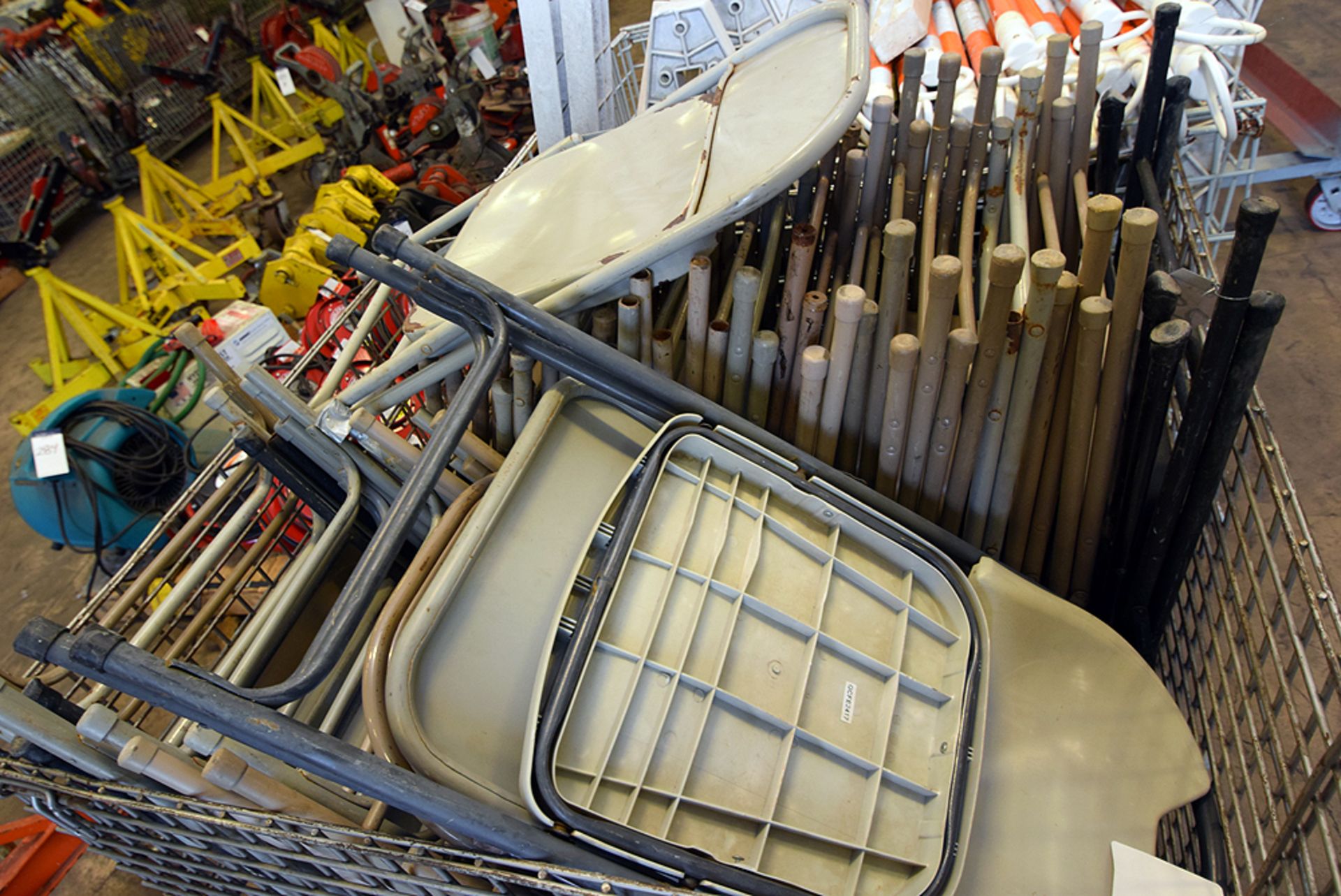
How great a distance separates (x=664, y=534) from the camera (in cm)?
149

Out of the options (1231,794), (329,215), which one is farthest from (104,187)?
(1231,794)

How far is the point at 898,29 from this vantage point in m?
2.62

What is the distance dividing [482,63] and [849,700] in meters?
4.70

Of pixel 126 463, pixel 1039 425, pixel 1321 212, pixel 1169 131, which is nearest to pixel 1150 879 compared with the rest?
pixel 1039 425

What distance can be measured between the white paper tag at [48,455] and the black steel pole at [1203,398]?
11.9 ft

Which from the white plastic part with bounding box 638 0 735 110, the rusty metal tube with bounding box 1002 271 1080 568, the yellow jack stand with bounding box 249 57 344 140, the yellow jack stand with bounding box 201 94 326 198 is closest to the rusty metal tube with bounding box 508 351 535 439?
the rusty metal tube with bounding box 1002 271 1080 568

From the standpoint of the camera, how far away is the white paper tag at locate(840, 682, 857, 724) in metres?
1.42

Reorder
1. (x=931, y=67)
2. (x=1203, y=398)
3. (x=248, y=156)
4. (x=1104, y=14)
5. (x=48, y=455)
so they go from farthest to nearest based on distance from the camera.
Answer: (x=248, y=156)
(x=48, y=455)
(x=931, y=67)
(x=1104, y=14)
(x=1203, y=398)

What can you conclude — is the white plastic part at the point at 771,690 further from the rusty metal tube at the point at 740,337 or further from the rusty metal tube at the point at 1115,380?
the rusty metal tube at the point at 1115,380

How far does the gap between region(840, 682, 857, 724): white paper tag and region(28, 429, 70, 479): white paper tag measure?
317cm

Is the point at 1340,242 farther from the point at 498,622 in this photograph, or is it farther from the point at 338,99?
the point at 338,99

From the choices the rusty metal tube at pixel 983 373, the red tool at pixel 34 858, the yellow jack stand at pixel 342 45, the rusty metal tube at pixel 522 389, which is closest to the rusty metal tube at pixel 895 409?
the rusty metal tube at pixel 983 373

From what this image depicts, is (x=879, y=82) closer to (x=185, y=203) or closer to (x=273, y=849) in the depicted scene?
(x=273, y=849)

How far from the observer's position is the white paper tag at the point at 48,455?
→ 319 centimetres
